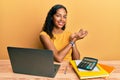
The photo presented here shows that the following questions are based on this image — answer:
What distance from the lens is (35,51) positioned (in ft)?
4.40

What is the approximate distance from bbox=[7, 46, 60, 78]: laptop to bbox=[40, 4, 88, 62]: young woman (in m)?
0.46

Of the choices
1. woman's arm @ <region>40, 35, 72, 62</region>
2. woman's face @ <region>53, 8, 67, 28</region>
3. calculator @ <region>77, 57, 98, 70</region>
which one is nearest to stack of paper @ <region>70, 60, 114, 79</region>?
calculator @ <region>77, 57, 98, 70</region>

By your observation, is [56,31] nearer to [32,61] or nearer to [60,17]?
[60,17]

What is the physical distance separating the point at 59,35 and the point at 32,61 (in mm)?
747

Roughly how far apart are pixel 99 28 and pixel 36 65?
1.06 m

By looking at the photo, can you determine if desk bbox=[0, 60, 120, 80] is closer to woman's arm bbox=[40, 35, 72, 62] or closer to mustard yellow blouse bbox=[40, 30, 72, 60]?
woman's arm bbox=[40, 35, 72, 62]

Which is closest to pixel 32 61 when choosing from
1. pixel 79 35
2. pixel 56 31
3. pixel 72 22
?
pixel 79 35

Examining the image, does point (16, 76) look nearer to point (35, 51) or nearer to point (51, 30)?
point (35, 51)

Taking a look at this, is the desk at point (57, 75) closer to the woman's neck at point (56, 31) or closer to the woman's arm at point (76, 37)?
the woman's arm at point (76, 37)

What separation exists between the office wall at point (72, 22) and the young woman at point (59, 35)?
0.16m

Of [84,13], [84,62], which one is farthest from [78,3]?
[84,62]

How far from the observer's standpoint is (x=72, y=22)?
220cm

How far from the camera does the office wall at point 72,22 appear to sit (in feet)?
7.04

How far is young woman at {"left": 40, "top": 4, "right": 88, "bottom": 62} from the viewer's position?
6.25 feet
